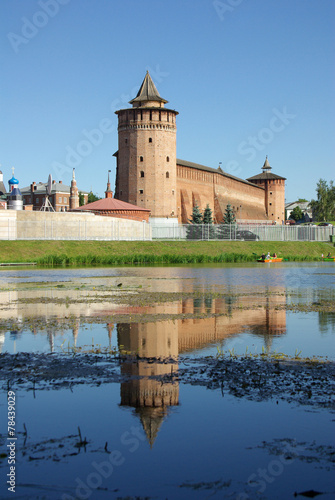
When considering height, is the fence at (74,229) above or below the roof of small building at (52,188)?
below

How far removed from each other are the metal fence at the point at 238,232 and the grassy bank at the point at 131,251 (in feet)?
18.8

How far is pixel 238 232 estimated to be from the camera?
179 feet

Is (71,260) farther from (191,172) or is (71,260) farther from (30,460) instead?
(191,172)

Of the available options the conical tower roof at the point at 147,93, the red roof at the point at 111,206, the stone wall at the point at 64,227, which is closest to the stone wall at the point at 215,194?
the conical tower roof at the point at 147,93

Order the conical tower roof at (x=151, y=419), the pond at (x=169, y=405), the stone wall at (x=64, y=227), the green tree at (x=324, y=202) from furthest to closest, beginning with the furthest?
the green tree at (x=324, y=202), the stone wall at (x=64, y=227), the conical tower roof at (x=151, y=419), the pond at (x=169, y=405)

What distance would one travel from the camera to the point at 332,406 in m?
4.80

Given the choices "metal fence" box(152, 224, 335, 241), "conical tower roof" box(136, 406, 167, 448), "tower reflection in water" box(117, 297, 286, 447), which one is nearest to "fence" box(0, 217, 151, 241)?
"metal fence" box(152, 224, 335, 241)

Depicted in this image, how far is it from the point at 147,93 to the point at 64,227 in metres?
20.9

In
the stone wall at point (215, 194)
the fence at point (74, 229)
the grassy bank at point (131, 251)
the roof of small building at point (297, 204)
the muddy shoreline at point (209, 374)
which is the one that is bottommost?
the muddy shoreline at point (209, 374)

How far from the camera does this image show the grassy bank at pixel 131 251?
32.6 m

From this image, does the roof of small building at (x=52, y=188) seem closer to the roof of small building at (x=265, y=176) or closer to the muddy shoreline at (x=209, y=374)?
the roof of small building at (x=265, y=176)

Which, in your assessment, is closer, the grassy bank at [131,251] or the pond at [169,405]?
the pond at [169,405]

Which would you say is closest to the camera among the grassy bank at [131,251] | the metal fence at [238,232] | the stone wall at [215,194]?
the grassy bank at [131,251]

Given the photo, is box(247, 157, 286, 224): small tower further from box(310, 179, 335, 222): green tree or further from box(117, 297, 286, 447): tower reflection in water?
box(117, 297, 286, 447): tower reflection in water
